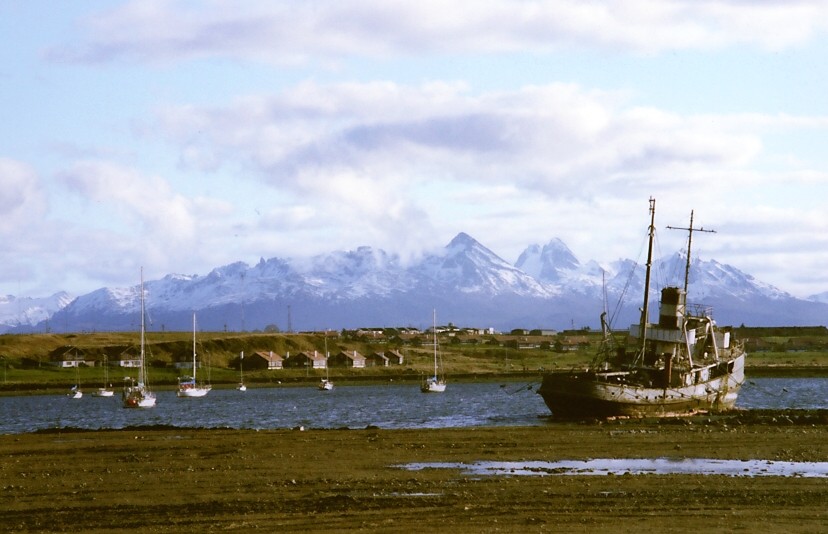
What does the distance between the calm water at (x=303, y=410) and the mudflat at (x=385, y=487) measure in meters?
21.3

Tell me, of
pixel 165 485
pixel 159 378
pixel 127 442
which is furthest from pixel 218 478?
pixel 159 378

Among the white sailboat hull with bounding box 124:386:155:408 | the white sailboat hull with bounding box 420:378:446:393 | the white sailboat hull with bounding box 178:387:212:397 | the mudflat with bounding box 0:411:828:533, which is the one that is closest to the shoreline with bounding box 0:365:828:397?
the white sailboat hull with bounding box 178:387:212:397

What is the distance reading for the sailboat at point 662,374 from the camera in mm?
77688

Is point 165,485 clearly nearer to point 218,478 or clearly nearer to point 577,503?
point 218,478

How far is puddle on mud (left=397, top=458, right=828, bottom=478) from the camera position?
3872 centimetres

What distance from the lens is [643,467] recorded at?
41.1m

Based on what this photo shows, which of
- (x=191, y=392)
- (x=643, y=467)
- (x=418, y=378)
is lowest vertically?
(x=418, y=378)

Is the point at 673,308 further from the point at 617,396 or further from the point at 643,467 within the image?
the point at 643,467

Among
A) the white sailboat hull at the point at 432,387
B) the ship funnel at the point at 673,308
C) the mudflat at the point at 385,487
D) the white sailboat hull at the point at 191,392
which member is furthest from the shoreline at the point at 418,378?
the mudflat at the point at 385,487

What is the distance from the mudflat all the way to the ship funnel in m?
29.7

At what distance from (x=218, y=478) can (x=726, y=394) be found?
198 feet

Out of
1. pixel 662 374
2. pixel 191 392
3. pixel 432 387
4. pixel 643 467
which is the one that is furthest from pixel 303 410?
pixel 643 467

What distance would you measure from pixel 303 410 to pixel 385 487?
66890 mm

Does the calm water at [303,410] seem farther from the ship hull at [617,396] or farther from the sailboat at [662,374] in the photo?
the sailboat at [662,374]
